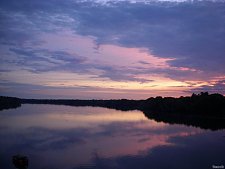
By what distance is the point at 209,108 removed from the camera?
250 ft

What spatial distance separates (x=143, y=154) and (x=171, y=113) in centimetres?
6201

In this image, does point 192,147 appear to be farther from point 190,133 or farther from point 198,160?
point 190,133

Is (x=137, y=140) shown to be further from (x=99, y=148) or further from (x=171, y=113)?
(x=171, y=113)

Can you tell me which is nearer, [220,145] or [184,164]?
[184,164]

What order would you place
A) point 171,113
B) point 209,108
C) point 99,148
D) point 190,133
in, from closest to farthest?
point 99,148 → point 190,133 → point 209,108 → point 171,113

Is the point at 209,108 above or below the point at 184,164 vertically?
above

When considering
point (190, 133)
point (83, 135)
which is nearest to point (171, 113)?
point (190, 133)

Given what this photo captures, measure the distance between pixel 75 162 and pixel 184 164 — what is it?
32.6ft

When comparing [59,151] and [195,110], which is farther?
[195,110]

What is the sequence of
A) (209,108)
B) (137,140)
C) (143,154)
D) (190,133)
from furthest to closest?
(209,108) < (190,133) < (137,140) < (143,154)

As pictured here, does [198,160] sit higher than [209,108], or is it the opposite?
[209,108]

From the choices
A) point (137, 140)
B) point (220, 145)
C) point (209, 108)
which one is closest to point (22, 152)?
point (137, 140)

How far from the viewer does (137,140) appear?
4184cm

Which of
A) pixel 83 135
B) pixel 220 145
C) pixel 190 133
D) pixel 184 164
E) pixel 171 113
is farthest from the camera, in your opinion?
pixel 171 113
